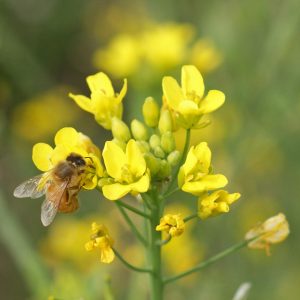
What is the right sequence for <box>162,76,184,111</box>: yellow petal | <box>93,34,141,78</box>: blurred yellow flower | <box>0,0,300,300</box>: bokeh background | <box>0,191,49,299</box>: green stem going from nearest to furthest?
<box>162,76,184,111</box>: yellow petal, <box>0,191,49,299</box>: green stem, <box>0,0,300,300</box>: bokeh background, <box>93,34,141,78</box>: blurred yellow flower

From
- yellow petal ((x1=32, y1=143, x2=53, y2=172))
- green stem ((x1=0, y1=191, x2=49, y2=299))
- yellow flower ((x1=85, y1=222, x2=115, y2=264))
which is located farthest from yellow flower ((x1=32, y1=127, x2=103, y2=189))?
green stem ((x1=0, y1=191, x2=49, y2=299))

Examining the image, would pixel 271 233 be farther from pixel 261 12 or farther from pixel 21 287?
pixel 21 287

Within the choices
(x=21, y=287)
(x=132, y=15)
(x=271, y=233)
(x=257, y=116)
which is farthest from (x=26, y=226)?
(x=271, y=233)

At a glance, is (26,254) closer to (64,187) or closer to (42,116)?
(64,187)

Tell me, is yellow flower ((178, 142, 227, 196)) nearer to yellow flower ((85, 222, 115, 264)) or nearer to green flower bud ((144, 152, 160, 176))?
green flower bud ((144, 152, 160, 176))

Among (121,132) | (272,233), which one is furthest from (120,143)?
(272,233)

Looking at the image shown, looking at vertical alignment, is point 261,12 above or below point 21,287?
above

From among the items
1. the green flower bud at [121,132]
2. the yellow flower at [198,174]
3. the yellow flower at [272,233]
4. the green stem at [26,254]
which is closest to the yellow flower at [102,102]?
the green flower bud at [121,132]

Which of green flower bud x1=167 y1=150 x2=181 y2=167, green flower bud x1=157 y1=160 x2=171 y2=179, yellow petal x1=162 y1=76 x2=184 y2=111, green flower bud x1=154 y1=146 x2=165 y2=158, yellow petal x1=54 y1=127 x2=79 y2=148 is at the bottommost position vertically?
green flower bud x1=157 y1=160 x2=171 y2=179
